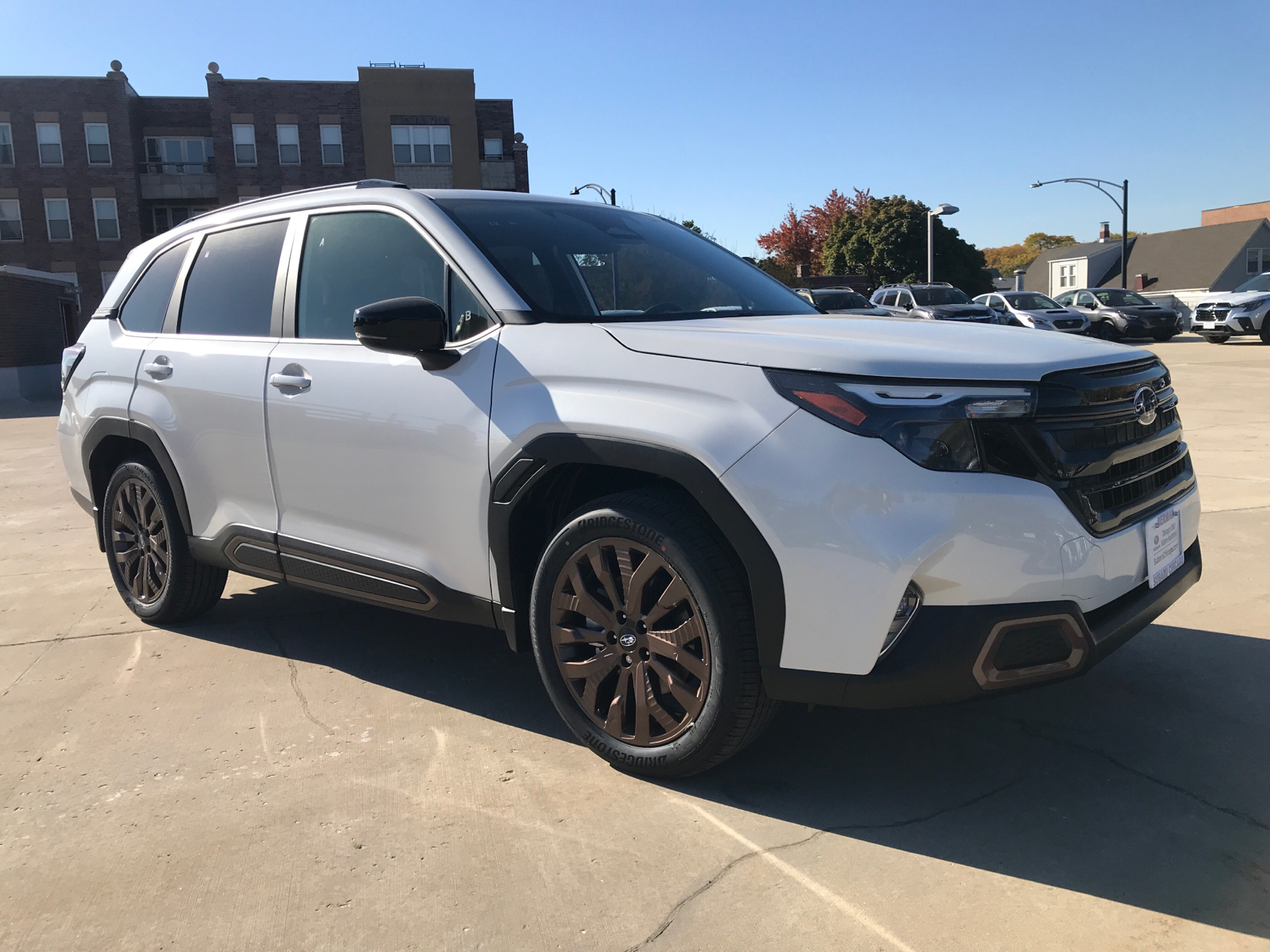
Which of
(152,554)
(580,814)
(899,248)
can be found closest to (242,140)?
(899,248)

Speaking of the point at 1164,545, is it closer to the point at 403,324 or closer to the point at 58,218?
the point at 403,324

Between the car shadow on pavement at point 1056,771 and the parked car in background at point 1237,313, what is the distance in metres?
24.9

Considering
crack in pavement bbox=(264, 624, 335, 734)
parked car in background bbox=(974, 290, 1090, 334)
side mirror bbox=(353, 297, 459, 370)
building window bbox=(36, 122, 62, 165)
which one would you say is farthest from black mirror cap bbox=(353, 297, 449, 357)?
building window bbox=(36, 122, 62, 165)

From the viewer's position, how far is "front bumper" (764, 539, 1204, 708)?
2516mm

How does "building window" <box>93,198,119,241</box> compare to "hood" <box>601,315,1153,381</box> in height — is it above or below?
above

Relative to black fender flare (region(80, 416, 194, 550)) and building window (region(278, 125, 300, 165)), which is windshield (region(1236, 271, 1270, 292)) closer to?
black fender flare (region(80, 416, 194, 550))

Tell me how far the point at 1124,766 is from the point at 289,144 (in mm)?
46000

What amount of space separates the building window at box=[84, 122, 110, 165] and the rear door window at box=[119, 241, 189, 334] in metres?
43.3

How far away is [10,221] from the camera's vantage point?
136ft

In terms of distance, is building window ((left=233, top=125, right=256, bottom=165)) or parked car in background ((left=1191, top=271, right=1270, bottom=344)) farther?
building window ((left=233, top=125, right=256, bottom=165))

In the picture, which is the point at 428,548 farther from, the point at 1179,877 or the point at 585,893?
the point at 1179,877

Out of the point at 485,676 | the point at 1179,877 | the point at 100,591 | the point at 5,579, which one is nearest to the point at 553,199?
the point at 485,676

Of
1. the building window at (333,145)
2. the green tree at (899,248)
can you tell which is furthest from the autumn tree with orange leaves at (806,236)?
the building window at (333,145)

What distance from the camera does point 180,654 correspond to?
178 inches
